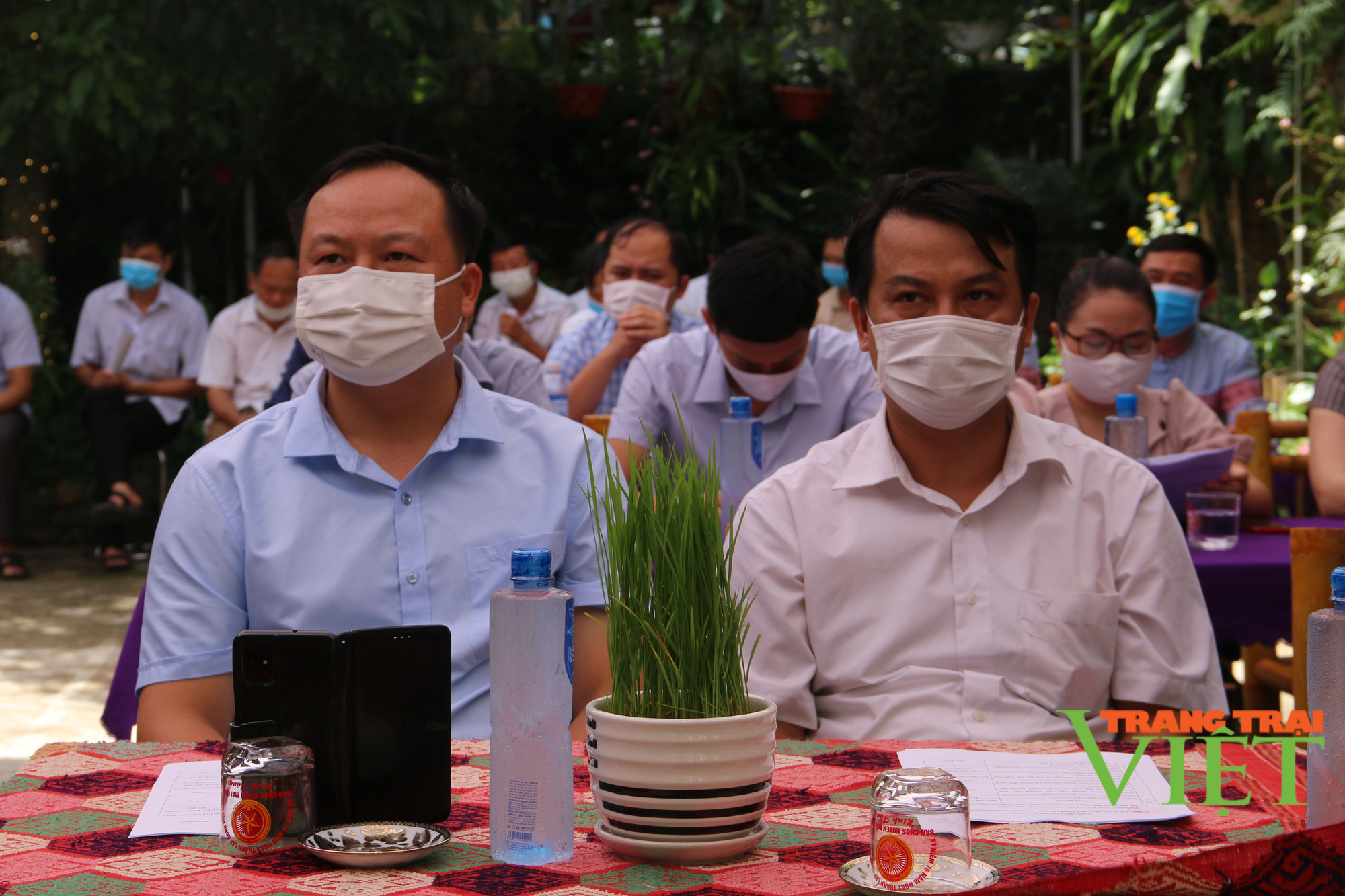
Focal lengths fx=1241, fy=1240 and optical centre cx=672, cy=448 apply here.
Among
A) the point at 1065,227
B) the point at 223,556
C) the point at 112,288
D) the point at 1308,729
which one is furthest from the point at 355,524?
the point at 1065,227

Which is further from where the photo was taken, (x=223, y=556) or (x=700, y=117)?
(x=700, y=117)

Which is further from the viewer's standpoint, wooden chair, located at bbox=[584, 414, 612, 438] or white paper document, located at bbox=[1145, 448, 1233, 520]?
wooden chair, located at bbox=[584, 414, 612, 438]

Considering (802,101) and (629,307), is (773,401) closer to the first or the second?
(629,307)

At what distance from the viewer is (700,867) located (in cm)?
113

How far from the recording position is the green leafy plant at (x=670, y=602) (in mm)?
1146

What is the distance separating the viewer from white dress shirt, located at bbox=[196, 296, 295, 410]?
723 centimetres

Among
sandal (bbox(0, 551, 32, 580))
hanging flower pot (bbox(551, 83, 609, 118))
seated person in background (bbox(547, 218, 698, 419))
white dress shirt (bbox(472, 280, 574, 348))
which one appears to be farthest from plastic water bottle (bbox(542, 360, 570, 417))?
hanging flower pot (bbox(551, 83, 609, 118))

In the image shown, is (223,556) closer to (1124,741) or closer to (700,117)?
(1124,741)

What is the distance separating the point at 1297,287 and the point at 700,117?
463cm

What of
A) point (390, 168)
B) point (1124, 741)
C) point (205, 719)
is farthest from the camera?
point (390, 168)

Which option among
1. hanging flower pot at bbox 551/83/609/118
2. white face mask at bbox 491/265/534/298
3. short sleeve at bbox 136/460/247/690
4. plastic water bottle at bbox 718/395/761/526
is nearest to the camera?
short sleeve at bbox 136/460/247/690

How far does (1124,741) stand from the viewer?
163 cm

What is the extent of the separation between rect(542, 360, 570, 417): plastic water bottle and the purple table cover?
240 cm

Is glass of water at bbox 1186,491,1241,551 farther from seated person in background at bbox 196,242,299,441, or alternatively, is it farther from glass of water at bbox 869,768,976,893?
seated person in background at bbox 196,242,299,441
